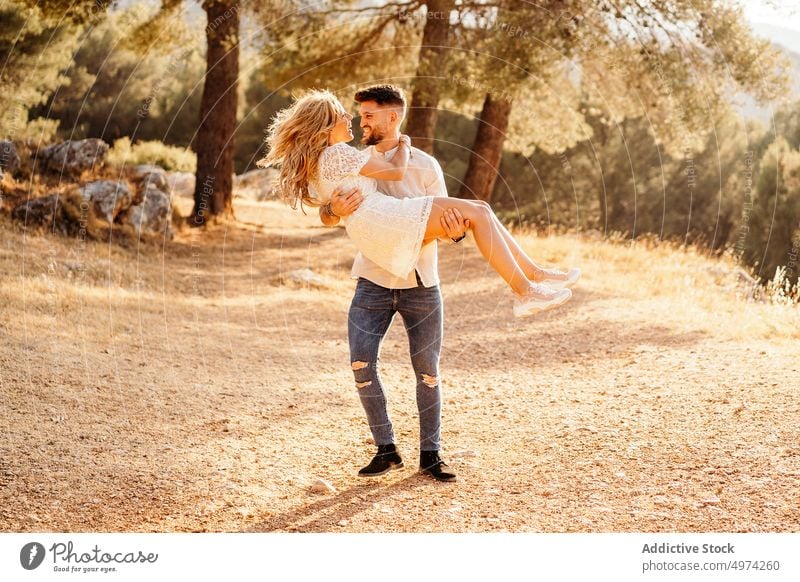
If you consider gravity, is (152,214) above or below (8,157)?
below

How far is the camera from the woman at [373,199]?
4.85m

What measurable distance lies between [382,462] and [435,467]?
0.32 m

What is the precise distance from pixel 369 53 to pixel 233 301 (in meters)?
5.62

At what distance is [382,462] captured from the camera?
536 cm

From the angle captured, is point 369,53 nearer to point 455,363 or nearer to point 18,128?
point 18,128

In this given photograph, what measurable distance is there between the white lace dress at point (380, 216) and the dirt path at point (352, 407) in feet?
4.47

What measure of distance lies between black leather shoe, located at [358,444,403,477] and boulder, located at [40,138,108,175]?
456 inches

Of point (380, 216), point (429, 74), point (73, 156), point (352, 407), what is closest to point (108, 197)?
point (73, 156)

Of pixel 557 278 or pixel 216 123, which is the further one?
pixel 216 123

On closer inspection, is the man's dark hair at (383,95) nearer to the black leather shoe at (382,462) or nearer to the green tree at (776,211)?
the black leather shoe at (382,462)

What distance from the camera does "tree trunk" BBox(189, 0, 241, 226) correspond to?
15.3 m

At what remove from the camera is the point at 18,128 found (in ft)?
54.3

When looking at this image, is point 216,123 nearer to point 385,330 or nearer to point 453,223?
point 385,330

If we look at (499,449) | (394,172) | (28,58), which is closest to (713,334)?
(499,449)
